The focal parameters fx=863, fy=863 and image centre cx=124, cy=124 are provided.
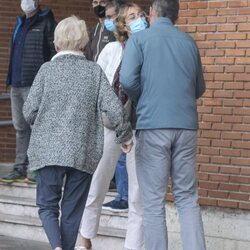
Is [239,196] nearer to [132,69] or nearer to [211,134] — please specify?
[211,134]

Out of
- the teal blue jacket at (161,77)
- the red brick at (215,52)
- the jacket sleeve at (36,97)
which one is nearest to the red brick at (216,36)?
the red brick at (215,52)

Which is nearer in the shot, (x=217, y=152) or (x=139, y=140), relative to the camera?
(x=139, y=140)

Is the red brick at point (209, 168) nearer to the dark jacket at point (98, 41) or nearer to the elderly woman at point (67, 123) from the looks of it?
the elderly woman at point (67, 123)

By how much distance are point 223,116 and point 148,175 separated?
1.25 metres

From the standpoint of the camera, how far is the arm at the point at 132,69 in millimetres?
6129

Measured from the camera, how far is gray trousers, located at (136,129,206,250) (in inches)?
243

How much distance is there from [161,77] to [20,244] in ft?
8.72

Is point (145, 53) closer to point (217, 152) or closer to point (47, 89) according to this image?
point (47, 89)

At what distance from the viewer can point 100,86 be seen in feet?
20.5

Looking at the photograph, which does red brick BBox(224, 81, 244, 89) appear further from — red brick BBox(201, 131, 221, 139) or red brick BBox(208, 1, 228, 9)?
red brick BBox(208, 1, 228, 9)

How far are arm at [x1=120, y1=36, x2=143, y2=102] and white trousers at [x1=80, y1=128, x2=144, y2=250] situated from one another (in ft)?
2.47

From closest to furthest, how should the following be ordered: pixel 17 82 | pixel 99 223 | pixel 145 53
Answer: pixel 145 53
pixel 99 223
pixel 17 82

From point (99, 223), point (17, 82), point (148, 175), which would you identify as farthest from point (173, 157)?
point (17, 82)

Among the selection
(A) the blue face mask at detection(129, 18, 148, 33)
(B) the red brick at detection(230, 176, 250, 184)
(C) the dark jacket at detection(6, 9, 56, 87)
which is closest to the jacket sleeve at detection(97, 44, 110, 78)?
(A) the blue face mask at detection(129, 18, 148, 33)
